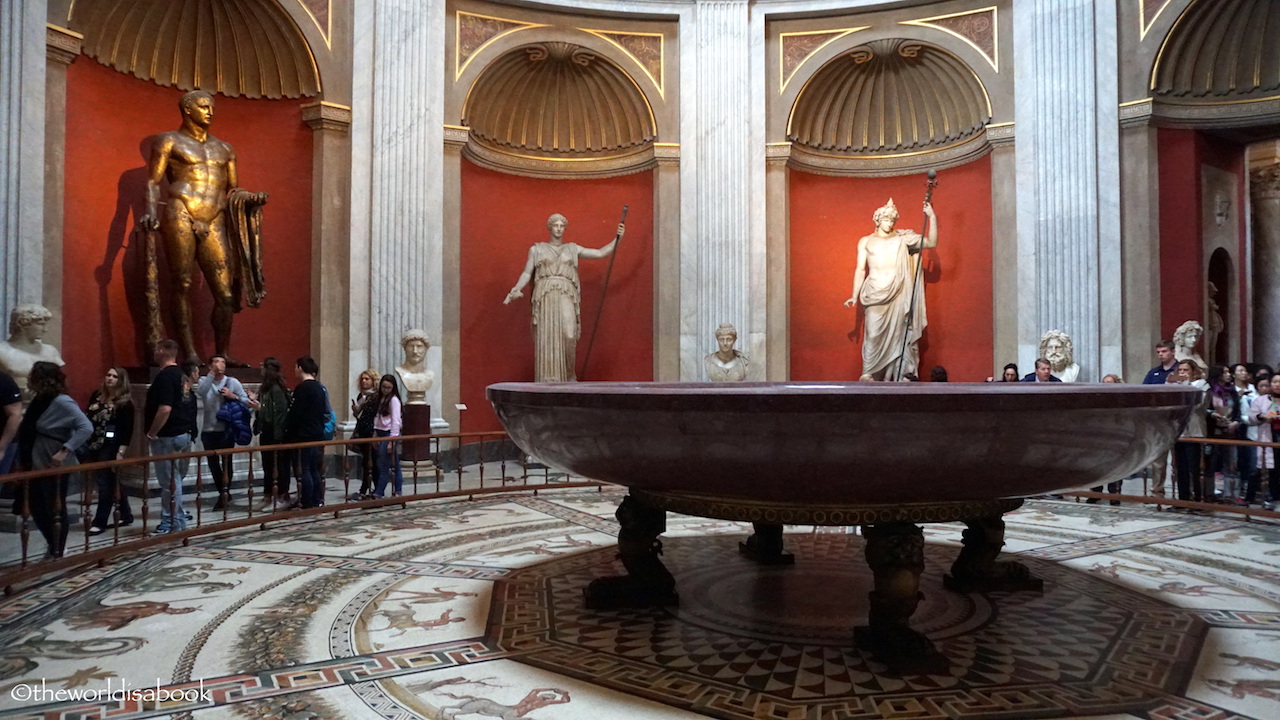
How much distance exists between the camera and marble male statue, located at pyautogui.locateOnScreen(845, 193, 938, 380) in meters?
9.77

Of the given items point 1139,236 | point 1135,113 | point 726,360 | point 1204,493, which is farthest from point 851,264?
point 1204,493

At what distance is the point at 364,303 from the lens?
8.31 m

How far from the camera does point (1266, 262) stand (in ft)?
39.7

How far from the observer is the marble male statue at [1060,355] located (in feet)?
26.8

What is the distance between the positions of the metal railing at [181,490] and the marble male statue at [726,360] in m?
2.22

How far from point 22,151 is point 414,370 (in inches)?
139

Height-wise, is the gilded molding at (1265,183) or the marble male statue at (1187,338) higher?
the gilded molding at (1265,183)

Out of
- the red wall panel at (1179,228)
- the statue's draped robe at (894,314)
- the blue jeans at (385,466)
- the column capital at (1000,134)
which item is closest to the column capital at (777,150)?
the statue's draped robe at (894,314)

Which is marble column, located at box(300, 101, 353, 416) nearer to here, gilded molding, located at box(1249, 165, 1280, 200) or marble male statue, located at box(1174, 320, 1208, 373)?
marble male statue, located at box(1174, 320, 1208, 373)

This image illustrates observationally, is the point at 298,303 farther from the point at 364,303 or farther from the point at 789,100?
the point at 789,100

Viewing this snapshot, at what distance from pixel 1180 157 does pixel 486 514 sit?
8152 mm

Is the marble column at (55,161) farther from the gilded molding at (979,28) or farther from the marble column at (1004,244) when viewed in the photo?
the marble column at (1004,244)

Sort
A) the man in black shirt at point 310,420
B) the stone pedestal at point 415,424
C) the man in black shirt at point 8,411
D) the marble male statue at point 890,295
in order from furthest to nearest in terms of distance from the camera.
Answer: the marble male statue at point 890,295
the stone pedestal at point 415,424
the man in black shirt at point 310,420
the man in black shirt at point 8,411

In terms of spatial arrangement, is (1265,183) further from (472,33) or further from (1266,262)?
(472,33)
